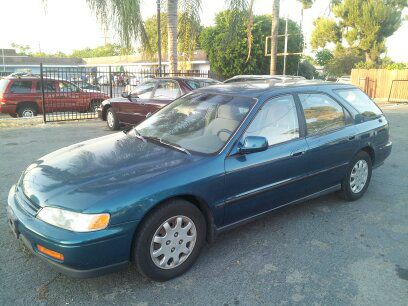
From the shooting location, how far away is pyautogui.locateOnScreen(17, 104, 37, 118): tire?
12.5 m

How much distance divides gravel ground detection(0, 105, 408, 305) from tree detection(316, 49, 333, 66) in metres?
47.1

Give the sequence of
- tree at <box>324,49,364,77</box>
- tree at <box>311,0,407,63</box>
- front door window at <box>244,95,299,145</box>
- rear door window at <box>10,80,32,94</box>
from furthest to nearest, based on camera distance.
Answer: tree at <box>324,49,364,77</box>
tree at <box>311,0,407,63</box>
rear door window at <box>10,80,32,94</box>
front door window at <box>244,95,299,145</box>

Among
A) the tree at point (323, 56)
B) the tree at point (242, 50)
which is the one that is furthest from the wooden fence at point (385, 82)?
the tree at point (323, 56)

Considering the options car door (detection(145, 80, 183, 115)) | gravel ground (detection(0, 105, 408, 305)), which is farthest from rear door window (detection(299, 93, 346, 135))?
car door (detection(145, 80, 183, 115))

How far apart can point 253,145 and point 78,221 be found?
62.4 inches

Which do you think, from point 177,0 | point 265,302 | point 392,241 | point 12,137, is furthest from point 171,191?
point 177,0

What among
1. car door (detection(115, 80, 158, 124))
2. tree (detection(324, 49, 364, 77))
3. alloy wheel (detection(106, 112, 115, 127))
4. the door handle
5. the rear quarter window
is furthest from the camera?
tree (detection(324, 49, 364, 77))

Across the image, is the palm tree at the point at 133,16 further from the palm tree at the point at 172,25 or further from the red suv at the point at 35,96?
the red suv at the point at 35,96

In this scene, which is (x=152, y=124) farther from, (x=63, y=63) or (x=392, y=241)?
(x=63, y=63)

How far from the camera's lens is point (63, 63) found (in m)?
57.4

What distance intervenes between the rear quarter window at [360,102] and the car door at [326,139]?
0.85ft

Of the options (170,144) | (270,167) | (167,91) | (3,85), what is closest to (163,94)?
(167,91)

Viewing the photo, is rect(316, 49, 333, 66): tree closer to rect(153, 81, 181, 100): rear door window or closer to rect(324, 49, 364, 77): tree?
rect(324, 49, 364, 77): tree

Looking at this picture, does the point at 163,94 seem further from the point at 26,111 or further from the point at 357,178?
the point at 26,111
